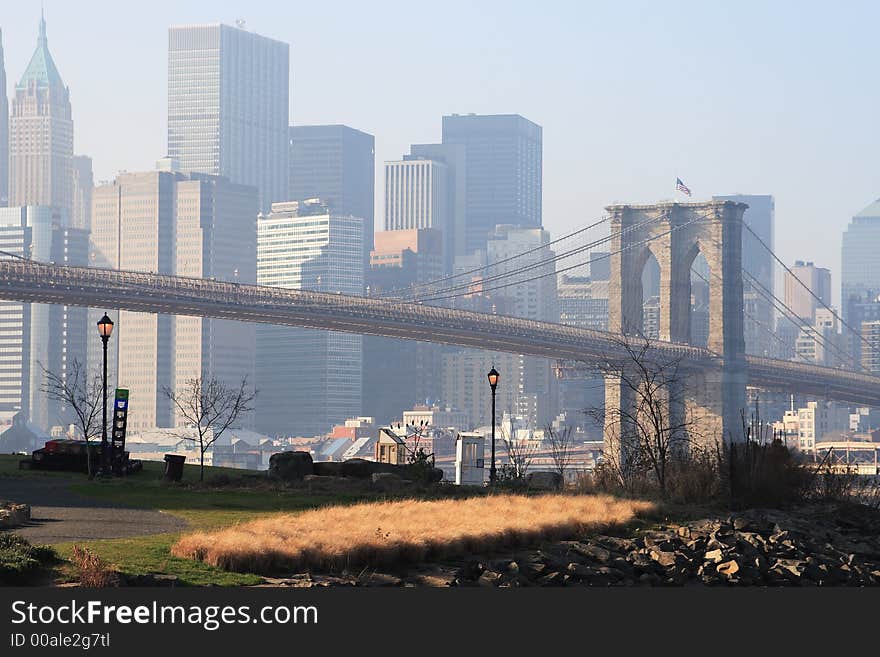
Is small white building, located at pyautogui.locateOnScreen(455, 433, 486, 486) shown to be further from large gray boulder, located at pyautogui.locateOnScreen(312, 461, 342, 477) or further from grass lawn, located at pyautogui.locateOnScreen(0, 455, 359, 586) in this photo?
large gray boulder, located at pyautogui.locateOnScreen(312, 461, 342, 477)

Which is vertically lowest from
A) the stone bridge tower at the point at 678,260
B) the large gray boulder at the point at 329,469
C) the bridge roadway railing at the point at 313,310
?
the large gray boulder at the point at 329,469

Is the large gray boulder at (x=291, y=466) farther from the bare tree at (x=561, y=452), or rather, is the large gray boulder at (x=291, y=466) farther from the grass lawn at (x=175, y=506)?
the bare tree at (x=561, y=452)

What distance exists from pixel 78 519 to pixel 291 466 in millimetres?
11480

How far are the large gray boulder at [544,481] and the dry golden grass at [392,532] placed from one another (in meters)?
6.57

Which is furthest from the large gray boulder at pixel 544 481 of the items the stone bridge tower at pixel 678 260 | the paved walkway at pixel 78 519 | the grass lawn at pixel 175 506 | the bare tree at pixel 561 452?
the stone bridge tower at pixel 678 260

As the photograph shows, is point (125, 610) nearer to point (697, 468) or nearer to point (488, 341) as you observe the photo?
point (697, 468)

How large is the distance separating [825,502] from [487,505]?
8521 millimetres

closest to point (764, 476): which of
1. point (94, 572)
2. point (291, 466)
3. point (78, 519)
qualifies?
point (291, 466)

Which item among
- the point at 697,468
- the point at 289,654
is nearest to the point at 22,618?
the point at 289,654

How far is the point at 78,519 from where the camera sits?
74.3ft

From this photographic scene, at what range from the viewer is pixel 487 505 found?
80.8ft

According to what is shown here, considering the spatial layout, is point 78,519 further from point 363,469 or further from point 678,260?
point 678,260

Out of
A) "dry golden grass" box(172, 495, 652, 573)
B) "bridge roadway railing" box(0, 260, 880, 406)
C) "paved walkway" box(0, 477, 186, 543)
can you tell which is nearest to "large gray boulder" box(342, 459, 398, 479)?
"paved walkway" box(0, 477, 186, 543)

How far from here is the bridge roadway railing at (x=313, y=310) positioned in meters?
96.4
